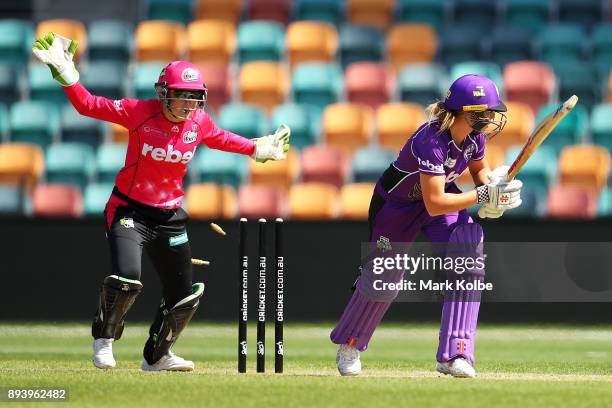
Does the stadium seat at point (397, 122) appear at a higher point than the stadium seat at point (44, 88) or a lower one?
lower

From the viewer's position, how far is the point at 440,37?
15.5 meters

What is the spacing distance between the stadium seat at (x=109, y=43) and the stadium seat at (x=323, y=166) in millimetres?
3109

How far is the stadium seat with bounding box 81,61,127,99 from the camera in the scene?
14508mm

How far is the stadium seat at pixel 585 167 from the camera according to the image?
43.1ft

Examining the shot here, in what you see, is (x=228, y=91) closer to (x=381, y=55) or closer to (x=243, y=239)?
(x=381, y=55)

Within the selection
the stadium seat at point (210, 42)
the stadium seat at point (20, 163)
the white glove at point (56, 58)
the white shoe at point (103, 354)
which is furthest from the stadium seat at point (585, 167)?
the white glove at point (56, 58)

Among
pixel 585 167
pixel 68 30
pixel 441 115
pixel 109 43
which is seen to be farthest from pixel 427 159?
pixel 68 30

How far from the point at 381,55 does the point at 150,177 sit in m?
8.16

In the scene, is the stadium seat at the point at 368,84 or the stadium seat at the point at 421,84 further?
the stadium seat at the point at 368,84

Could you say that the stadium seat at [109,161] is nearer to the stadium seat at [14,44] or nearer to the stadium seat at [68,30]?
the stadium seat at [68,30]

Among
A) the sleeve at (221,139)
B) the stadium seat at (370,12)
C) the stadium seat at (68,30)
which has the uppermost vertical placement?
the stadium seat at (370,12)

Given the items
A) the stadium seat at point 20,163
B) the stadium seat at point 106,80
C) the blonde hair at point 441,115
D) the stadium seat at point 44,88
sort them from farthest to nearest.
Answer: the stadium seat at point 44,88 → the stadium seat at point 106,80 → the stadium seat at point 20,163 → the blonde hair at point 441,115

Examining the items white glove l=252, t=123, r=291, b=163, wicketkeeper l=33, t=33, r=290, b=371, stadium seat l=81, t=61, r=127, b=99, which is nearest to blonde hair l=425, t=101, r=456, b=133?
white glove l=252, t=123, r=291, b=163

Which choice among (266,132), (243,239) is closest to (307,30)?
(266,132)
